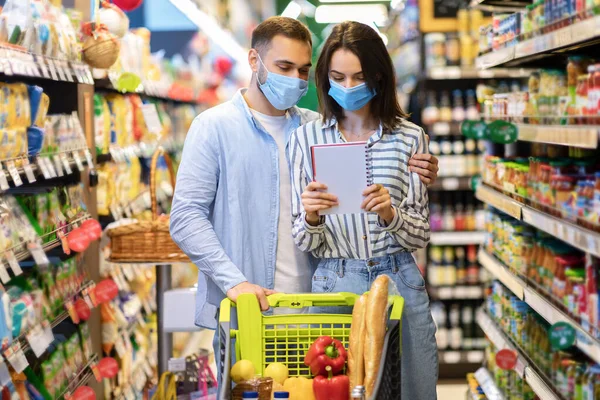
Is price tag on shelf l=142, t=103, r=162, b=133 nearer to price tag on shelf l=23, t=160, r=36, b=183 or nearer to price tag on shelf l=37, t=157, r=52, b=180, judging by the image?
price tag on shelf l=37, t=157, r=52, b=180

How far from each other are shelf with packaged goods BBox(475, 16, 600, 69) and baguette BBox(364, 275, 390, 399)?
982 mm

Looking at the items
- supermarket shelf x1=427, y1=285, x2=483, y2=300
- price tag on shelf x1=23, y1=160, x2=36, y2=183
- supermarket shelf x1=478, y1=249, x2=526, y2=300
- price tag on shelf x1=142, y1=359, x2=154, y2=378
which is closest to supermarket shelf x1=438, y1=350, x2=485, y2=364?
supermarket shelf x1=427, y1=285, x2=483, y2=300

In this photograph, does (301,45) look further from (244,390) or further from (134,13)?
(134,13)

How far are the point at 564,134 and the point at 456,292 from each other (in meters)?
3.55

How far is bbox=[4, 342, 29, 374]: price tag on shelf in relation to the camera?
303cm

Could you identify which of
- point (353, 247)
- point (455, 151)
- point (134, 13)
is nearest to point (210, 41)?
point (134, 13)

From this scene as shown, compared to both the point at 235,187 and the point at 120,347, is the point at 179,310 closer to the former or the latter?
the point at 120,347

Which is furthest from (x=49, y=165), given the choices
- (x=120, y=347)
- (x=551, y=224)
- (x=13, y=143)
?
(x=551, y=224)

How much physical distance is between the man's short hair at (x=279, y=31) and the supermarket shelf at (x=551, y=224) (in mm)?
Answer: 1058

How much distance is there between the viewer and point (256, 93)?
307 cm

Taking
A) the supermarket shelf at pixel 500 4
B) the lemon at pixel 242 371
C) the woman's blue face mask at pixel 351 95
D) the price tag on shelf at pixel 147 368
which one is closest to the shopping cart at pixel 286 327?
the lemon at pixel 242 371

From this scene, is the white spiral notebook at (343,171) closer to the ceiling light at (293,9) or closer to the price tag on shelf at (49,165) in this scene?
the price tag on shelf at (49,165)

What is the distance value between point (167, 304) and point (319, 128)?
5.23ft

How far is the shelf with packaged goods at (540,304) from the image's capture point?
282 cm
